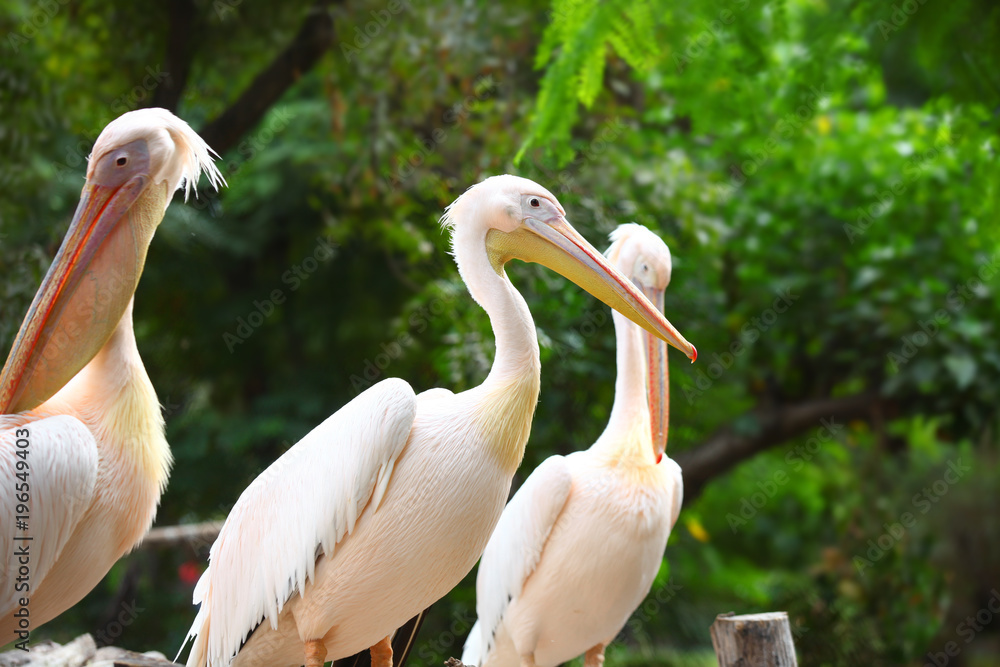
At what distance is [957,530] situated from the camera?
697 centimetres

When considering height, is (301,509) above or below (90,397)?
below

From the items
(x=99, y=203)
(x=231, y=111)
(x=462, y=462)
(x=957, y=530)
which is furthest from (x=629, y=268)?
(x=957, y=530)

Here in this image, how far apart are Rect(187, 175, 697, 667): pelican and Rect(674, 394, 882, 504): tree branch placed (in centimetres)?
367

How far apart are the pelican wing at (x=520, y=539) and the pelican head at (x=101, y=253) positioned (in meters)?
1.32

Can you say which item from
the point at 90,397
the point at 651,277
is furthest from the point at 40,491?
the point at 651,277

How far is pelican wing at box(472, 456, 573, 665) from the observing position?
272cm

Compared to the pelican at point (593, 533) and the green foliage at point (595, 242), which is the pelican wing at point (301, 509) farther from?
the green foliage at point (595, 242)

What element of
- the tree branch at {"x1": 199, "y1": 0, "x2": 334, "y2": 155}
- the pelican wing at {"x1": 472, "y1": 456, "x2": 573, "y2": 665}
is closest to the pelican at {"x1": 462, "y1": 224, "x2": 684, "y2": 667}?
the pelican wing at {"x1": 472, "y1": 456, "x2": 573, "y2": 665}

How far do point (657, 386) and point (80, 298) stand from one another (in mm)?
1770

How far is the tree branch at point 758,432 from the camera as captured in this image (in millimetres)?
5691

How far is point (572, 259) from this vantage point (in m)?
2.29

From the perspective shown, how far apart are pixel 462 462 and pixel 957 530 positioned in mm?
6279

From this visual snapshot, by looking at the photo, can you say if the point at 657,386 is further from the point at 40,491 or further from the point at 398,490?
the point at 40,491

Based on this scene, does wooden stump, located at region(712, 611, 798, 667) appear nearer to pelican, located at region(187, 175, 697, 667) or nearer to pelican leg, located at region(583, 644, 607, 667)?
pelican leg, located at region(583, 644, 607, 667)
